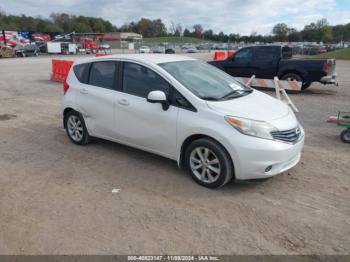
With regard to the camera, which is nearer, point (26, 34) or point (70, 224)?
point (70, 224)

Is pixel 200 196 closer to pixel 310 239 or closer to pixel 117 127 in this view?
pixel 310 239

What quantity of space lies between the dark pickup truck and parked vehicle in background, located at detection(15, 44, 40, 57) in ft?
143

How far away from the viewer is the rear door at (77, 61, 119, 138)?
5.41 m

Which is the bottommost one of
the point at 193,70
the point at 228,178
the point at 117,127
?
the point at 228,178

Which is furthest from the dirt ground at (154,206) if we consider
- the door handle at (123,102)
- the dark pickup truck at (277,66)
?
the dark pickup truck at (277,66)

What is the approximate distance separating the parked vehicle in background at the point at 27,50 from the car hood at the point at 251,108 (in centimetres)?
5136

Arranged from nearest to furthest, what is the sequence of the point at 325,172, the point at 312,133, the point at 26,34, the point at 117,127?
the point at 325,172 → the point at 117,127 → the point at 312,133 → the point at 26,34

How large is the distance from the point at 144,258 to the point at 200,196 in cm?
134

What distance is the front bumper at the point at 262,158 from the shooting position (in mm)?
4020

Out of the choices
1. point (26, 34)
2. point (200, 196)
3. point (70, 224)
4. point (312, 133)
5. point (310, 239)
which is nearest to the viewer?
point (310, 239)

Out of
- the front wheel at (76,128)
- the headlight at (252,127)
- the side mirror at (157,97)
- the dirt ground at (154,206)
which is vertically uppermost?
the side mirror at (157,97)

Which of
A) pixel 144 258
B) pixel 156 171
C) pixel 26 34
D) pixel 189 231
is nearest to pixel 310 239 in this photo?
pixel 189 231

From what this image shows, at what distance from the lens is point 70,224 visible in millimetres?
3627

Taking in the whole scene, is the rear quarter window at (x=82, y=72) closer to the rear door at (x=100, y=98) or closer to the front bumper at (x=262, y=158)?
the rear door at (x=100, y=98)
